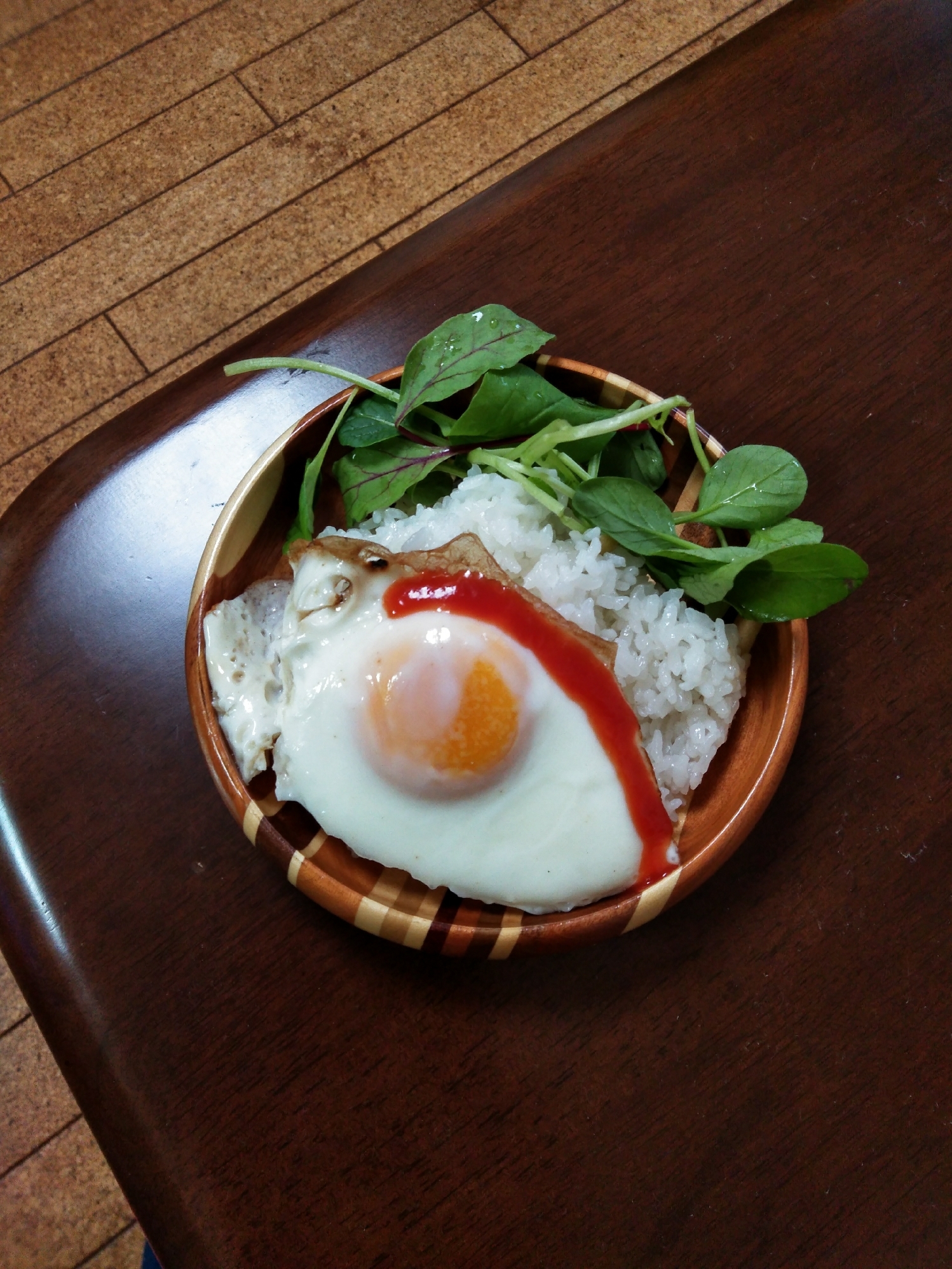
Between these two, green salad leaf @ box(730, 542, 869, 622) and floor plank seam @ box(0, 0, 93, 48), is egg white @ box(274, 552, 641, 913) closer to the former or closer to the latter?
green salad leaf @ box(730, 542, 869, 622)

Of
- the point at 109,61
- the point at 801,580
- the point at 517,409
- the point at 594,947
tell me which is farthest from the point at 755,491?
the point at 109,61

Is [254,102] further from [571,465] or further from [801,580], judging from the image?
[801,580]

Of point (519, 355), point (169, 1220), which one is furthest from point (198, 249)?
point (169, 1220)

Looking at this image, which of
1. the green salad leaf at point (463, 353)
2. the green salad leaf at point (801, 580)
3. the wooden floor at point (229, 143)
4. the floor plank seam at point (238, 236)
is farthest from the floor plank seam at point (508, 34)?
the green salad leaf at point (801, 580)

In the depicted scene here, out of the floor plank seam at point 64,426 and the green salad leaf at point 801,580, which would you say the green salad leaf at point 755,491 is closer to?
the green salad leaf at point 801,580

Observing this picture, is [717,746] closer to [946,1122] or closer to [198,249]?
[946,1122]

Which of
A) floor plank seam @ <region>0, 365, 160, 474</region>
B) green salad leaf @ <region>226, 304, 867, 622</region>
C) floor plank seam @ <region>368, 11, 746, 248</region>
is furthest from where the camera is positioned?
floor plank seam @ <region>368, 11, 746, 248</region>

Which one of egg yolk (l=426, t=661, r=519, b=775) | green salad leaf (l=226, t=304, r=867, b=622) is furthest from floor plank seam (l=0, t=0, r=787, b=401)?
egg yolk (l=426, t=661, r=519, b=775)
